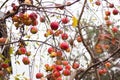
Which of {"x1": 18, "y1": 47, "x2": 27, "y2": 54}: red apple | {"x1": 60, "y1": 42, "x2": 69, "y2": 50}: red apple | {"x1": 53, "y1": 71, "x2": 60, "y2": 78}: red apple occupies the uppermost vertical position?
{"x1": 60, "y1": 42, "x2": 69, "y2": 50}: red apple

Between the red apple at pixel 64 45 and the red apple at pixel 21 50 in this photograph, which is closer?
the red apple at pixel 64 45

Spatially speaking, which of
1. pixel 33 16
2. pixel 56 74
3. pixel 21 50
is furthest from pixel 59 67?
pixel 33 16

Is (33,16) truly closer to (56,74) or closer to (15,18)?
(15,18)

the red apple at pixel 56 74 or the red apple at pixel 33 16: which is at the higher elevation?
the red apple at pixel 33 16

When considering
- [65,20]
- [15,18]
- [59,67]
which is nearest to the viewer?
[15,18]

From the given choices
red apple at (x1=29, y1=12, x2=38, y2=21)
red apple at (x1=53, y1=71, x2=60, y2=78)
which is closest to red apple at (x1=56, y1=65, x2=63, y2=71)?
red apple at (x1=53, y1=71, x2=60, y2=78)

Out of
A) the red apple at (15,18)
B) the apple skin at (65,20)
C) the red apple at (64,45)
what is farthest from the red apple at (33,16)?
the apple skin at (65,20)

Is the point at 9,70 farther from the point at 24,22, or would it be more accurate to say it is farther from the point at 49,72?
the point at 24,22

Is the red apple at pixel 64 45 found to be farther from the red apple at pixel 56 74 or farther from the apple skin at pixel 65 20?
the apple skin at pixel 65 20

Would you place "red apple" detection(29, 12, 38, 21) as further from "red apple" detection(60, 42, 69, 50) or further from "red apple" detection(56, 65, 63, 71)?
"red apple" detection(56, 65, 63, 71)

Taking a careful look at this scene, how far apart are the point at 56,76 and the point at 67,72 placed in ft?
0.93

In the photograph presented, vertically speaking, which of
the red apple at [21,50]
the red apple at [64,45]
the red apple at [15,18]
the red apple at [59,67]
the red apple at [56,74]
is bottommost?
the red apple at [59,67]

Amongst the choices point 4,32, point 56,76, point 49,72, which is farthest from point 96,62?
point 4,32

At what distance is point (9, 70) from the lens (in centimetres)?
228
